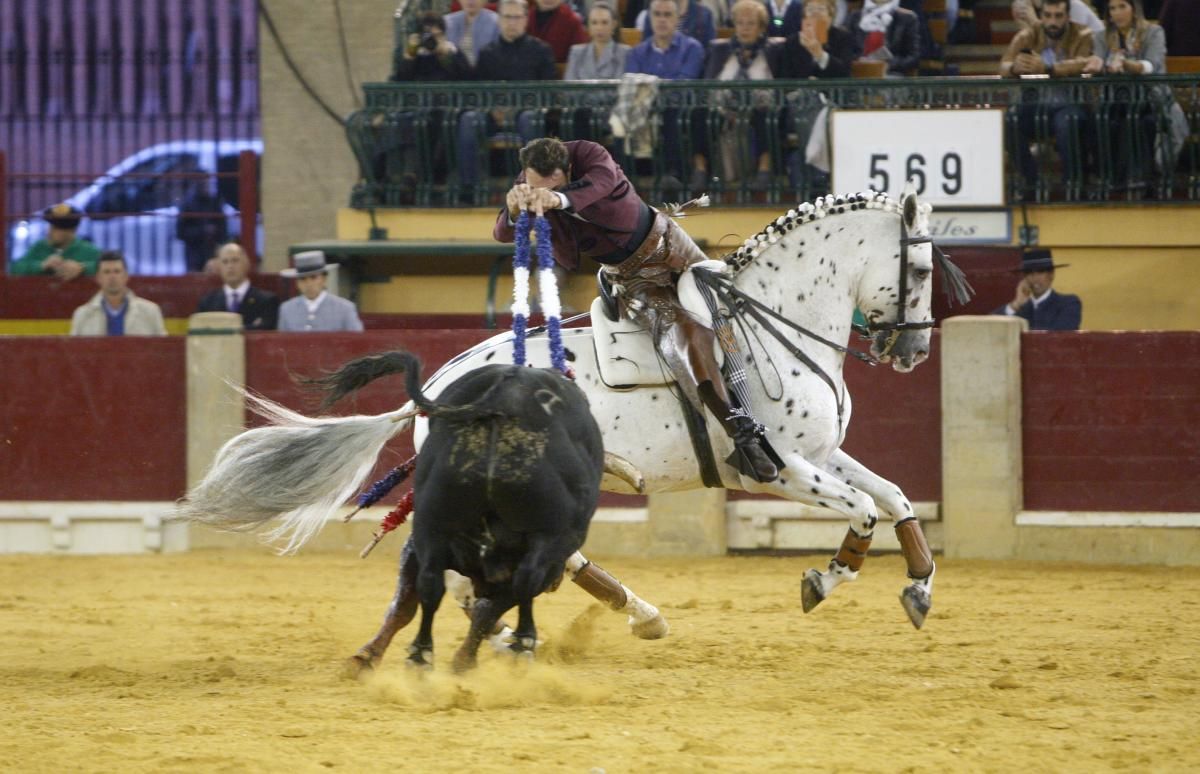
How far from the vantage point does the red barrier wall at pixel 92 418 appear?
10.8 m

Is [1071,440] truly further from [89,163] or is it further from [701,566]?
[89,163]

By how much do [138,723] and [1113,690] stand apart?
3.30m

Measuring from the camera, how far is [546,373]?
18.7 ft

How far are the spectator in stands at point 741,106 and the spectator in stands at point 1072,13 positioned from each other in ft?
5.68

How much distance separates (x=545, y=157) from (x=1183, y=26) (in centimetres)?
788

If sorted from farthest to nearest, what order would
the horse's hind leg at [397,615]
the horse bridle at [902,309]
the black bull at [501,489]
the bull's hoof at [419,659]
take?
the horse bridle at [902,309] → the horse's hind leg at [397,615] → the bull's hoof at [419,659] → the black bull at [501,489]

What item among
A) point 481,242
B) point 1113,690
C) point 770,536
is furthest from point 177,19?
point 1113,690

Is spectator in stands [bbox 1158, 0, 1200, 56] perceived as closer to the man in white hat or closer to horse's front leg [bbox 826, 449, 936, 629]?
the man in white hat

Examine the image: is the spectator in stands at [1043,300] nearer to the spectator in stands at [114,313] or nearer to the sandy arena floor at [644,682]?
the sandy arena floor at [644,682]

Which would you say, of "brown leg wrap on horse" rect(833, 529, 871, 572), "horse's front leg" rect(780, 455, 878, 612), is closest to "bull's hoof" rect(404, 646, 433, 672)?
"horse's front leg" rect(780, 455, 878, 612)

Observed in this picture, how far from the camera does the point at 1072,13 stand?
12352mm

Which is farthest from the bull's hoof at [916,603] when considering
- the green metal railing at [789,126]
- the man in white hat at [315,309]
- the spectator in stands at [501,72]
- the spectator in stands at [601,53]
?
the spectator in stands at [601,53]

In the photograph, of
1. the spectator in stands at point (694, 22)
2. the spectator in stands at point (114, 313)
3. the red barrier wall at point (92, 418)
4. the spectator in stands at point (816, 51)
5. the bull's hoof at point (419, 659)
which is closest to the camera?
the bull's hoof at point (419, 659)

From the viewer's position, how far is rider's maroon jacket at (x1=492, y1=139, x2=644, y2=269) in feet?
20.7
